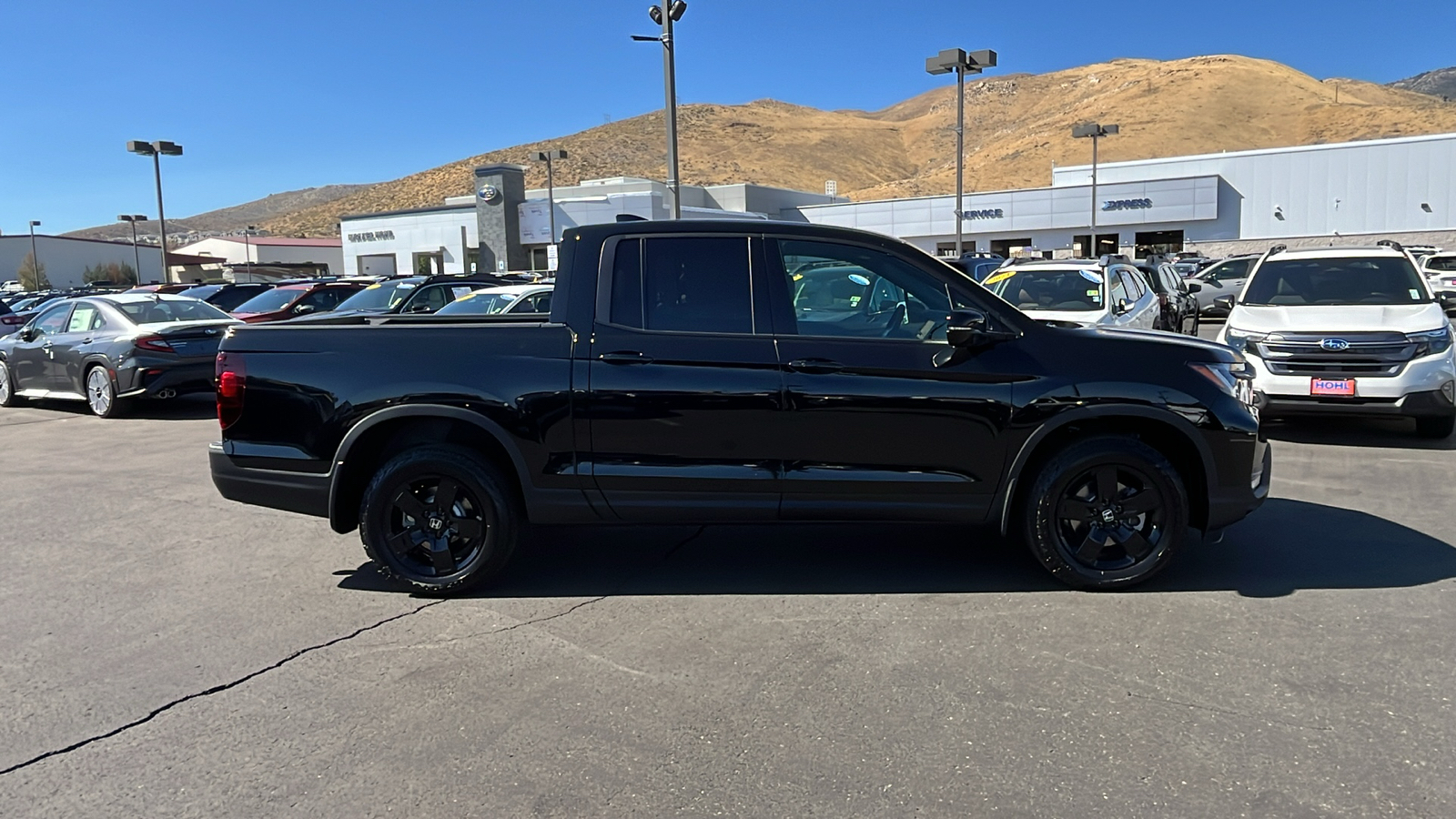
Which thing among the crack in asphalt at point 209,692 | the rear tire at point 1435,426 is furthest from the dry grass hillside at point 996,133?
the crack in asphalt at point 209,692

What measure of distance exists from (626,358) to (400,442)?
1359 mm

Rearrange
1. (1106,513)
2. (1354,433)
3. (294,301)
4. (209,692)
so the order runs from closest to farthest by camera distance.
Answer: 1. (209,692)
2. (1106,513)
3. (1354,433)
4. (294,301)

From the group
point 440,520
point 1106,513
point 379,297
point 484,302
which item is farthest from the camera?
point 379,297

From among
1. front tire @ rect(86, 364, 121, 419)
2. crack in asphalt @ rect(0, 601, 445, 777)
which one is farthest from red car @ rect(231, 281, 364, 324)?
crack in asphalt @ rect(0, 601, 445, 777)

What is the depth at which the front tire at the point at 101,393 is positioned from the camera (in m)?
12.3

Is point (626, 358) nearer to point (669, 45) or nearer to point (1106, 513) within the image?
point (1106, 513)

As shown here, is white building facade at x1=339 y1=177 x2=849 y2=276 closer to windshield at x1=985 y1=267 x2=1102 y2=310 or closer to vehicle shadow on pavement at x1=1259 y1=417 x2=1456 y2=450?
windshield at x1=985 y1=267 x2=1102 y2=310

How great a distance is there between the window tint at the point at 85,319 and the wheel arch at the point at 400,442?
31.8 feet

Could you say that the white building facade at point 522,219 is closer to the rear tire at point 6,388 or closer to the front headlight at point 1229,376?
the rear tire at point 6,388

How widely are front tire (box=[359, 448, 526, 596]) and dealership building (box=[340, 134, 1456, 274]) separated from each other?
45.9 m

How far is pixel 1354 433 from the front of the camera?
953 centimetres

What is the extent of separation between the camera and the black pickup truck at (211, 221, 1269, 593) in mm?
4848

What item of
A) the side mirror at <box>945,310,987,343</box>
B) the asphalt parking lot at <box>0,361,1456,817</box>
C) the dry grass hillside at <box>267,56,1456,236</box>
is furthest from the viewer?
the dry grass hillside at <box>267,56,1456,236</box>

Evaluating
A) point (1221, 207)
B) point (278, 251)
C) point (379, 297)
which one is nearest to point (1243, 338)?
point (379, 297)
